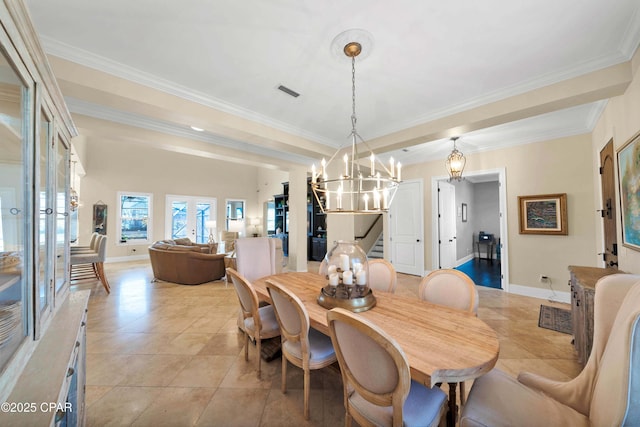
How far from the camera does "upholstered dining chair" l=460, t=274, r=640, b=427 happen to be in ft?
2.50

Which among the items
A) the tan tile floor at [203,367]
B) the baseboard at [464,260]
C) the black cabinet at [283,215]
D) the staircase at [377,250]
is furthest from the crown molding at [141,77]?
the baseboard at [464,260]

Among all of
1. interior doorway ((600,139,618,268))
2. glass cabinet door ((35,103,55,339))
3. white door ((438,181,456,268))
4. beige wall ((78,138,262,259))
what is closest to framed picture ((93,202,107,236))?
beige wall ((78,138,262,259))

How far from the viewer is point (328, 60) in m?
2.10

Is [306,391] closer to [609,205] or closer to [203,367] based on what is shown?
[203,367]

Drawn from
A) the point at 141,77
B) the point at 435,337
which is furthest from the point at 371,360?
the point at 141,77

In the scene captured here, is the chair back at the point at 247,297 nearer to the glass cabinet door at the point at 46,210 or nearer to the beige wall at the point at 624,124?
the glass cabinet door at the point at 46,210

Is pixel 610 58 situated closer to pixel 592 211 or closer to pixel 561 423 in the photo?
pixel 592 211

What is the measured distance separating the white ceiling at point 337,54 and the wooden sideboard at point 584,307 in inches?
67.1

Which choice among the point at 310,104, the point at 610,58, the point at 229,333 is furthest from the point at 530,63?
the point at 229,333

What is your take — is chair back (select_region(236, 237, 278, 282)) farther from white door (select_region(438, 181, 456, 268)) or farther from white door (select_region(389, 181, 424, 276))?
white door (select_region(438, 181, 456, 268))

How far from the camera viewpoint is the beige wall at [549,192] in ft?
11.6

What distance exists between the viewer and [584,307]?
1.98 metres

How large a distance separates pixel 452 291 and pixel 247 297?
168cm

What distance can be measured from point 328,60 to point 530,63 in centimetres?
183
